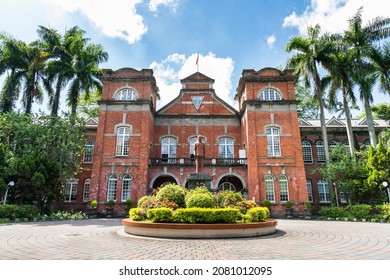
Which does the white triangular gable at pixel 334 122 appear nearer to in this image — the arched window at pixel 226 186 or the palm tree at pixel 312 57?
the palm tree at pixel 312 57

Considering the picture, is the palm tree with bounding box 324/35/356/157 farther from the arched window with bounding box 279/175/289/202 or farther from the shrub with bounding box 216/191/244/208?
the shrub with bounding box 216/191/244/208

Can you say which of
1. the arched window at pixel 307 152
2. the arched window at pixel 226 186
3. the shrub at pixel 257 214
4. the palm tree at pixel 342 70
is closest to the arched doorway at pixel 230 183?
the arched window at pixel 226 186

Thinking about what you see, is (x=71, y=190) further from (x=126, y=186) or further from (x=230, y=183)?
(x=230, y=183)

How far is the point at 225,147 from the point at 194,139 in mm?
3113

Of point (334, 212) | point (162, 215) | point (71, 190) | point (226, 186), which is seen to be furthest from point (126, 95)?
point (334, 212)

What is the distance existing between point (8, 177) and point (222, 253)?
18.3 m

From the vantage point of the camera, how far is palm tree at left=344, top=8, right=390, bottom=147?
810 inches

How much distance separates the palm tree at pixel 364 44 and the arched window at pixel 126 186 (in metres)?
20.5

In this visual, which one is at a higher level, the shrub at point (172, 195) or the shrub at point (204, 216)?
the shrub at point (172, 195)

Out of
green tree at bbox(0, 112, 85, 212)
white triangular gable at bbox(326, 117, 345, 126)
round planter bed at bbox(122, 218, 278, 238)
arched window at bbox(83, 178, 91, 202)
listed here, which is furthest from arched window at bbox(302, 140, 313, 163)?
arched window at bbox(83, 178, 91, 202)

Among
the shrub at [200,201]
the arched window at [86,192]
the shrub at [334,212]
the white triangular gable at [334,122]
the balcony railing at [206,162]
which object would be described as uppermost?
the white triangular gable at [334,122]

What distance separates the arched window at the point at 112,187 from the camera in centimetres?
2083

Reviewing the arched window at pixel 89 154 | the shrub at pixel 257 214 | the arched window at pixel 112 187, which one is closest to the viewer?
the shrub at pixel 257 214

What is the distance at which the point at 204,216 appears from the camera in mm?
8633
